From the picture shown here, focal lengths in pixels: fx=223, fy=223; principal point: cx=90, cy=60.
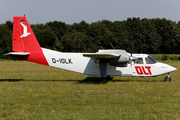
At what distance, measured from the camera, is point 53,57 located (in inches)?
686

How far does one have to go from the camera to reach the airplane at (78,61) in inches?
664

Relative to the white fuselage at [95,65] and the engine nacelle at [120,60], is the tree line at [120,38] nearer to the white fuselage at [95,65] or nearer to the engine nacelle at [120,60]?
the white fuselage at [95,65]

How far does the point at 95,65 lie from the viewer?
1736 centimetres

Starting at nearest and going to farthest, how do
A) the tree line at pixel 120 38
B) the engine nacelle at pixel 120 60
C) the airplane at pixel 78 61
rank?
the engine nacelle at pixel 120 60 → the airplane at pixel 78 61 → the tree line at pixel 120 38

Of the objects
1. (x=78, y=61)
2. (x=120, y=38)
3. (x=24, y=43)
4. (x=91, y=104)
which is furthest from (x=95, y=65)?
(x=120, y=38)

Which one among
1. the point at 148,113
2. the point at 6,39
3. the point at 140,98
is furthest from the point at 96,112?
the point at 6,39

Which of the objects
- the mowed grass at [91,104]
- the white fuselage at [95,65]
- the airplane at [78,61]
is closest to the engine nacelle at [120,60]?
the airplane at [78,61]

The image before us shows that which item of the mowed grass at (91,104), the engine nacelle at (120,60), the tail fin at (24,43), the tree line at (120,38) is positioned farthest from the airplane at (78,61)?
the tree line at (120,38)

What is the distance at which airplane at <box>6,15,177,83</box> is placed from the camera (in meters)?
16.9

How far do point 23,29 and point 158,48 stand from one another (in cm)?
6984

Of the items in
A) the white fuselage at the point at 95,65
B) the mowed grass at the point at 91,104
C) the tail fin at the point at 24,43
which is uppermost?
the tail fin at the point at 24,43

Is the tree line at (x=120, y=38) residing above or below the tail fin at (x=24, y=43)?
above

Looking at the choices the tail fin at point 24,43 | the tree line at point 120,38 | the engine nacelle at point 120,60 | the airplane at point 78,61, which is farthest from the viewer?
the tree line at point 120,38

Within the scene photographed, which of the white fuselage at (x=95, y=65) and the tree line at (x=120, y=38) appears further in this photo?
the tree line at (x=120, y=38)
